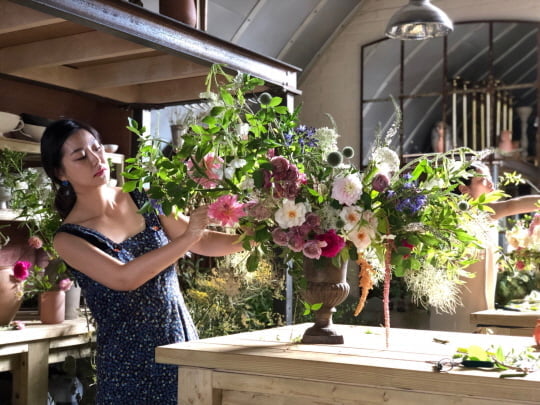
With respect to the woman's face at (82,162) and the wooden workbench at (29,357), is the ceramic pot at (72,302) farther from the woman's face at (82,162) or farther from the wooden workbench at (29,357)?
the woman's face at (82,162)

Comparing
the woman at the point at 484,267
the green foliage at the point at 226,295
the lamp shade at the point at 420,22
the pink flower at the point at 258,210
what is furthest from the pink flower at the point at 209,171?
the lamp shade at the point at 420,22

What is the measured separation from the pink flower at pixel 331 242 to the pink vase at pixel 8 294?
1871 millimetres

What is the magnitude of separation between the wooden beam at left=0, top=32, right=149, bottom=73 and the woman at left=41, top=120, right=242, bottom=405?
0.93 meters

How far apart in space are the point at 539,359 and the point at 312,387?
52cm

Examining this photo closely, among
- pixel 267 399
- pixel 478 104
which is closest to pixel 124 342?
pixel 267 399

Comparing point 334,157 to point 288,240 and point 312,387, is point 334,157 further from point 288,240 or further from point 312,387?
point 312,387

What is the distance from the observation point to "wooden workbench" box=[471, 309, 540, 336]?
136 inches

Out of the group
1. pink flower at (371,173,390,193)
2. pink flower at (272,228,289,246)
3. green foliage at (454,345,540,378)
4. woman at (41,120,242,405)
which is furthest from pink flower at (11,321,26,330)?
green foliage at (454,345,540,378)

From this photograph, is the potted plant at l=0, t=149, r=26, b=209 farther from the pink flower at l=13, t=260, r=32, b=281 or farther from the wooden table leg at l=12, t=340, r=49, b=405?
the wooden table leg at l=12, t=340, r=49, b=405

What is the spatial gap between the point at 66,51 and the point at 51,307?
3.78 feet

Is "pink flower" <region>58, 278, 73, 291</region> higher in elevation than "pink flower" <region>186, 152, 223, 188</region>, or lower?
lower

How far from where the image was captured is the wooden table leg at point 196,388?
1.96 meters

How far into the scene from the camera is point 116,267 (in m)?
2.25

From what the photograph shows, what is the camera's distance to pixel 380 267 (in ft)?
7.14
